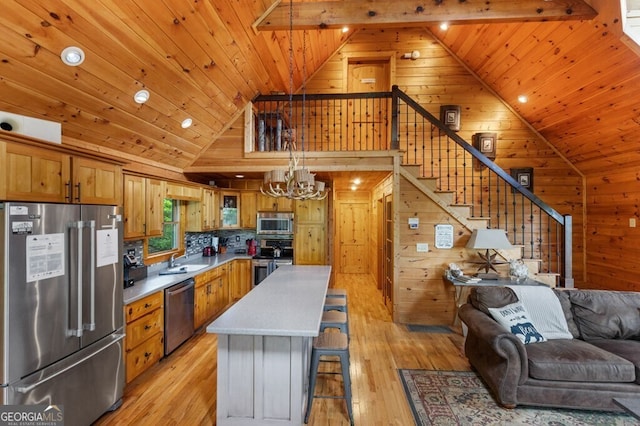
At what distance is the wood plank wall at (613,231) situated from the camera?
427 centimetres

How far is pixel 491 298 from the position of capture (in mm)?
2953

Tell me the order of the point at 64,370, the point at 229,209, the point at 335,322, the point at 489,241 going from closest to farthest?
the point at 64,370
the point at 335,322
the point at 489,241
the point at 229,209

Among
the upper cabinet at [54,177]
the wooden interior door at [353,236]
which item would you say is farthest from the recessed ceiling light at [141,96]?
the wooden interior door at [353,236]

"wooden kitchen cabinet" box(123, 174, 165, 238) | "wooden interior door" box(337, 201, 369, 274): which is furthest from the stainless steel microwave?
"wooden interior door" box(337, 201, 369, 274)

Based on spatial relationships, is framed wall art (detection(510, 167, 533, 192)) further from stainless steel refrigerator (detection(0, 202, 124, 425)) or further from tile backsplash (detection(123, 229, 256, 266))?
stainless steel refrigerator (detection(0, 202, 124, 425))

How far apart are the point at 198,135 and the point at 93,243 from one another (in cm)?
236

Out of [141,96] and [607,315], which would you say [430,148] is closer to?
[607,315]

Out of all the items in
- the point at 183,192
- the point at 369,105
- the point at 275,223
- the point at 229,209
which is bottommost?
the point at 275,223

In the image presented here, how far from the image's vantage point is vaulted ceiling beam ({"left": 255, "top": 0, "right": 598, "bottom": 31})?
117 inches

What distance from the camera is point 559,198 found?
5355 mm

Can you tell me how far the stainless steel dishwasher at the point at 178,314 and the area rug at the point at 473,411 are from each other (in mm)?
2594

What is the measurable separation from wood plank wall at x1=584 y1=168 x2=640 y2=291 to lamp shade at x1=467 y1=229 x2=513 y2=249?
220cm

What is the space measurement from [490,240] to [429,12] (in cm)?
279

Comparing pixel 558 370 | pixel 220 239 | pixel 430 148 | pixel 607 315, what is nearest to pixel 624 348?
pixel 607 315
